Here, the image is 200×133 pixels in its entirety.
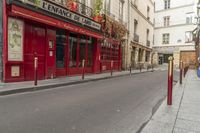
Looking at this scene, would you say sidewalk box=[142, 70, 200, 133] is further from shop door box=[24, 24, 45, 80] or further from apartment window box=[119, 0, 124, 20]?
apartment window box=[119, 0, 124, 20]

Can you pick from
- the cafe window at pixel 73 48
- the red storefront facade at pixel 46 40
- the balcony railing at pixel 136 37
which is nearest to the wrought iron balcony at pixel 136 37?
the balcony railing at pixel 136 37

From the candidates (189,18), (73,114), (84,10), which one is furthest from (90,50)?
(189,18)

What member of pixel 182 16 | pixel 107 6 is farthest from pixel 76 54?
pixel 182 16

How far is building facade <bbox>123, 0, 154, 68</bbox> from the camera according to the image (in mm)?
29136

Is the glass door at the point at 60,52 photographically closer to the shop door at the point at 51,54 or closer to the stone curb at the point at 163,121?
the shop door at the point at 51,54

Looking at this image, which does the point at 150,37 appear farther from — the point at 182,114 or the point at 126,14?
the point at 182,114

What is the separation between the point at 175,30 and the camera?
5000 centimetres

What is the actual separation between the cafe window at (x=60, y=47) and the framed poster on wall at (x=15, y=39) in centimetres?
343

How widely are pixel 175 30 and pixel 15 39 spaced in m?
43.0

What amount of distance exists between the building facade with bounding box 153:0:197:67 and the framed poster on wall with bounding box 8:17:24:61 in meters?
38.5

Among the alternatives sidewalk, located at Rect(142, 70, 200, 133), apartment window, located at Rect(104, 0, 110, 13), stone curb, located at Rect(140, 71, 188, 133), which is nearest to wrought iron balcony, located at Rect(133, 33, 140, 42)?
apartment window, located at Rect(104, 0, 110, 13)

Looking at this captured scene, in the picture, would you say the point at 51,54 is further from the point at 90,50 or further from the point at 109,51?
the point at 109,51

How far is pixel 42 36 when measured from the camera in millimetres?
13141

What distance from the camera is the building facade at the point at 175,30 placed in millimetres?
47750
